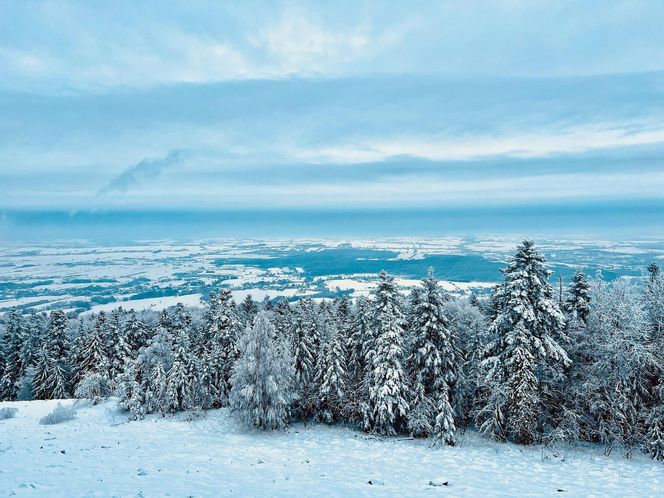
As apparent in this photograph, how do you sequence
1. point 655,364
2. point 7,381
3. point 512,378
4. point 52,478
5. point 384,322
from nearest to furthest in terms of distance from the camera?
point 52,478
point 655,364
point 512,378
point 384,322
point 7,381

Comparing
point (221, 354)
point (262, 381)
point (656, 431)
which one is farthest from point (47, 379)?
point (656, 431)

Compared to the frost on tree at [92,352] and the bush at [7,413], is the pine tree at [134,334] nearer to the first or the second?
the frost on tree at [92,352]

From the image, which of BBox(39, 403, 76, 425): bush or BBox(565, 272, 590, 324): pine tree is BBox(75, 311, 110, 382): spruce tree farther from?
BBox(565, 272, 590, 324): pine tree

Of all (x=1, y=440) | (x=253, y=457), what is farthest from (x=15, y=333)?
(x=253, y=457)

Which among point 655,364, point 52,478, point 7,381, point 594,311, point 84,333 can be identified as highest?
point 594,311

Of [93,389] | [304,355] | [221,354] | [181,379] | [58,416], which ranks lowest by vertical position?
[93,389]

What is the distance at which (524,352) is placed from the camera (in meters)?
25.8

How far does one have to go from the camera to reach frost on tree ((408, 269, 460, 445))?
29641 mm

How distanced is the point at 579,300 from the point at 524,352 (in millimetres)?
8619

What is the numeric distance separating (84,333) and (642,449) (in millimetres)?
63017

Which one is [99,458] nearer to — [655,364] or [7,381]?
[655,364]

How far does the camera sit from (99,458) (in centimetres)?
2139

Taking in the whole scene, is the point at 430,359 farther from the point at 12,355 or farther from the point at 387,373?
the point at 12,355

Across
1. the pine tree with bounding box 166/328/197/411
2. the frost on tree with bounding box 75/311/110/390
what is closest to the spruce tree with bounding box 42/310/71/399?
the frost on tree with bounding box 75/311/110/390
